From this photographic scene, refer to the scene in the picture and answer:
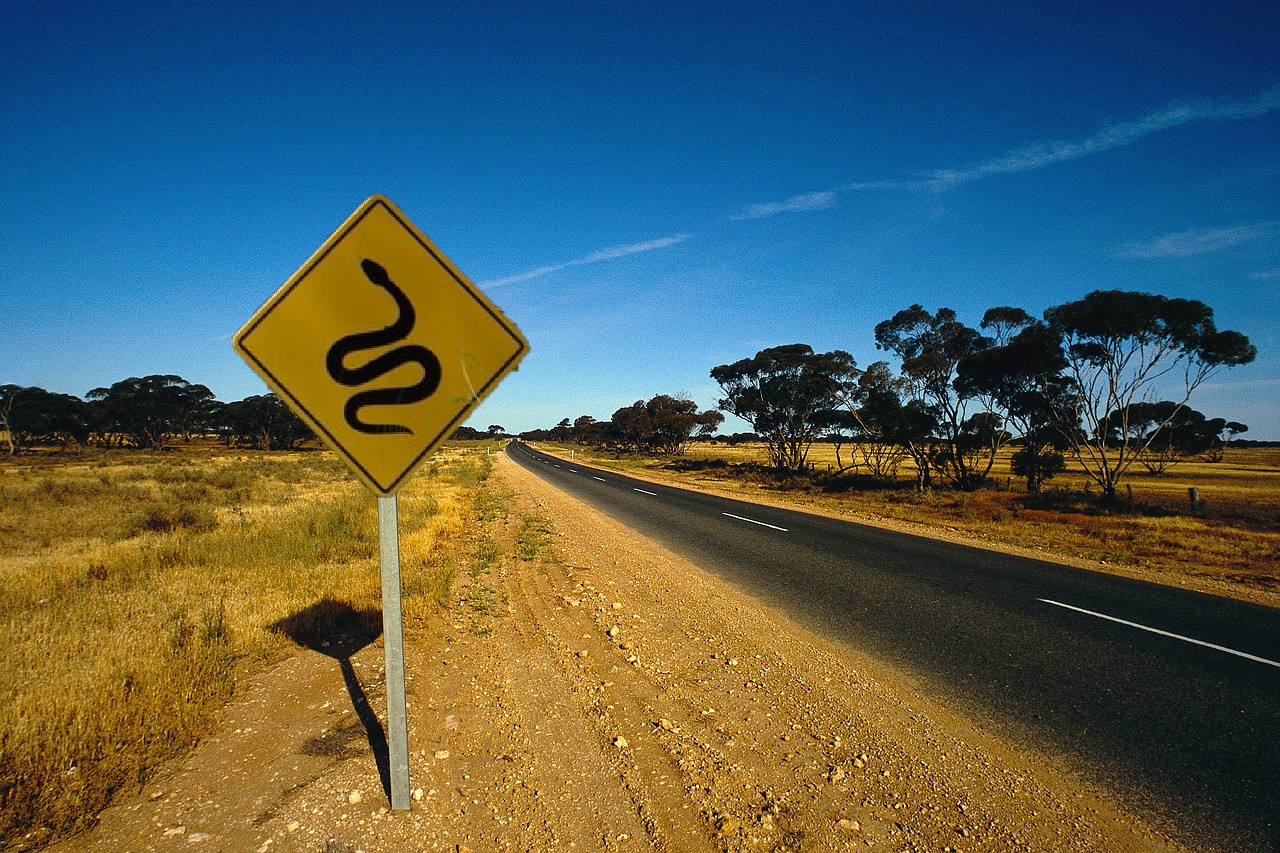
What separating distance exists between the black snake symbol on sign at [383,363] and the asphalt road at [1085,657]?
437cm

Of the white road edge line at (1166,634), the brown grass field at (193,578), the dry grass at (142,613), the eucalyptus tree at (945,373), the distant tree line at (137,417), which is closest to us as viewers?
the dry grass at (142,613)

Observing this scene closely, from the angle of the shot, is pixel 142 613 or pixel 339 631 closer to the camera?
pixel 339 631

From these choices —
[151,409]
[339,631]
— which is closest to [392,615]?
[339,631]

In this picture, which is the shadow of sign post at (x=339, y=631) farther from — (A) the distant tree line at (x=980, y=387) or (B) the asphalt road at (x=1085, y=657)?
(A) the distant tree line at (x=980, y=387)

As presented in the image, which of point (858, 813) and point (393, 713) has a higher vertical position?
point (393, 713)

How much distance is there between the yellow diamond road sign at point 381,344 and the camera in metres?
2.24

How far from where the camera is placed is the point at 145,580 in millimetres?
6719

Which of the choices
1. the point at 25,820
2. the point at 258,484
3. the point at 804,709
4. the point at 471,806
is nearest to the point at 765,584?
the point at 804,709

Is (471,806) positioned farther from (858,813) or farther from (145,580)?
(145,580)

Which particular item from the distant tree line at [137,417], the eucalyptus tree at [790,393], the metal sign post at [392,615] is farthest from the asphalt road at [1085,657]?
the distant tree line at [137,417]

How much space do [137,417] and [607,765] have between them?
81.8 m

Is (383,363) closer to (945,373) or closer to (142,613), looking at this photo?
(142,613)

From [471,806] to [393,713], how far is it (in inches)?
27.8

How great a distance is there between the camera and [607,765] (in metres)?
3.08
